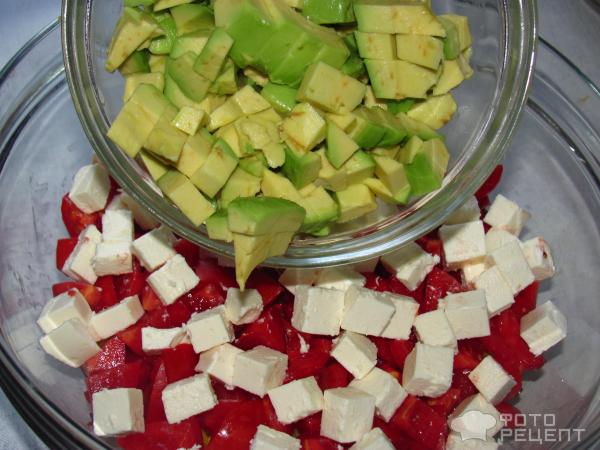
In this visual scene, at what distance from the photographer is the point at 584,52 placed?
2359 millimetres

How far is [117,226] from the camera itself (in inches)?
70.9

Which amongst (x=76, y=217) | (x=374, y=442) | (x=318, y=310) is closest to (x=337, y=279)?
(x=318, y=310)

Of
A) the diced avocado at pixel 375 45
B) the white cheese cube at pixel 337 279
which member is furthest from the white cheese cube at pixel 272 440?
the diced avocado at pixel 375 45

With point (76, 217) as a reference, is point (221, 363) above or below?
Result: above

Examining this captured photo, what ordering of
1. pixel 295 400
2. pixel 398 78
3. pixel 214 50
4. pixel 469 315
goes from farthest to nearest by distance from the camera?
pixel 469 315, pixel 295 400, pixel 398 78, pixel 214 50

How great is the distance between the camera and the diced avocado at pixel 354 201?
56.7 inches

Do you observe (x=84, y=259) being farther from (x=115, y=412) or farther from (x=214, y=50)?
(x=214, y=50)

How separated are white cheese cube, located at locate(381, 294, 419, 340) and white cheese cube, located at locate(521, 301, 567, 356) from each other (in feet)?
1.03

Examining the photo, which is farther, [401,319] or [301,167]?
[401,319]

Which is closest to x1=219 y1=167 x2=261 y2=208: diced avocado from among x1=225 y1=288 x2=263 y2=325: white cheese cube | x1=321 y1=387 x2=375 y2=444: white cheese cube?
x1=225 y1=288 x2=263 y2=325: white cheese cube

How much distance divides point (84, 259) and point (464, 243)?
0.97m

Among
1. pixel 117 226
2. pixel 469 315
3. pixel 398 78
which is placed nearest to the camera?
pixel 398 78

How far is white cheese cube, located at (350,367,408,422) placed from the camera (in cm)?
161

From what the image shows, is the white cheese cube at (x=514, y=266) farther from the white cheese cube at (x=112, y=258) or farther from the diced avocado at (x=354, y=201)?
the white cheese cube at (x=112, y=258)
